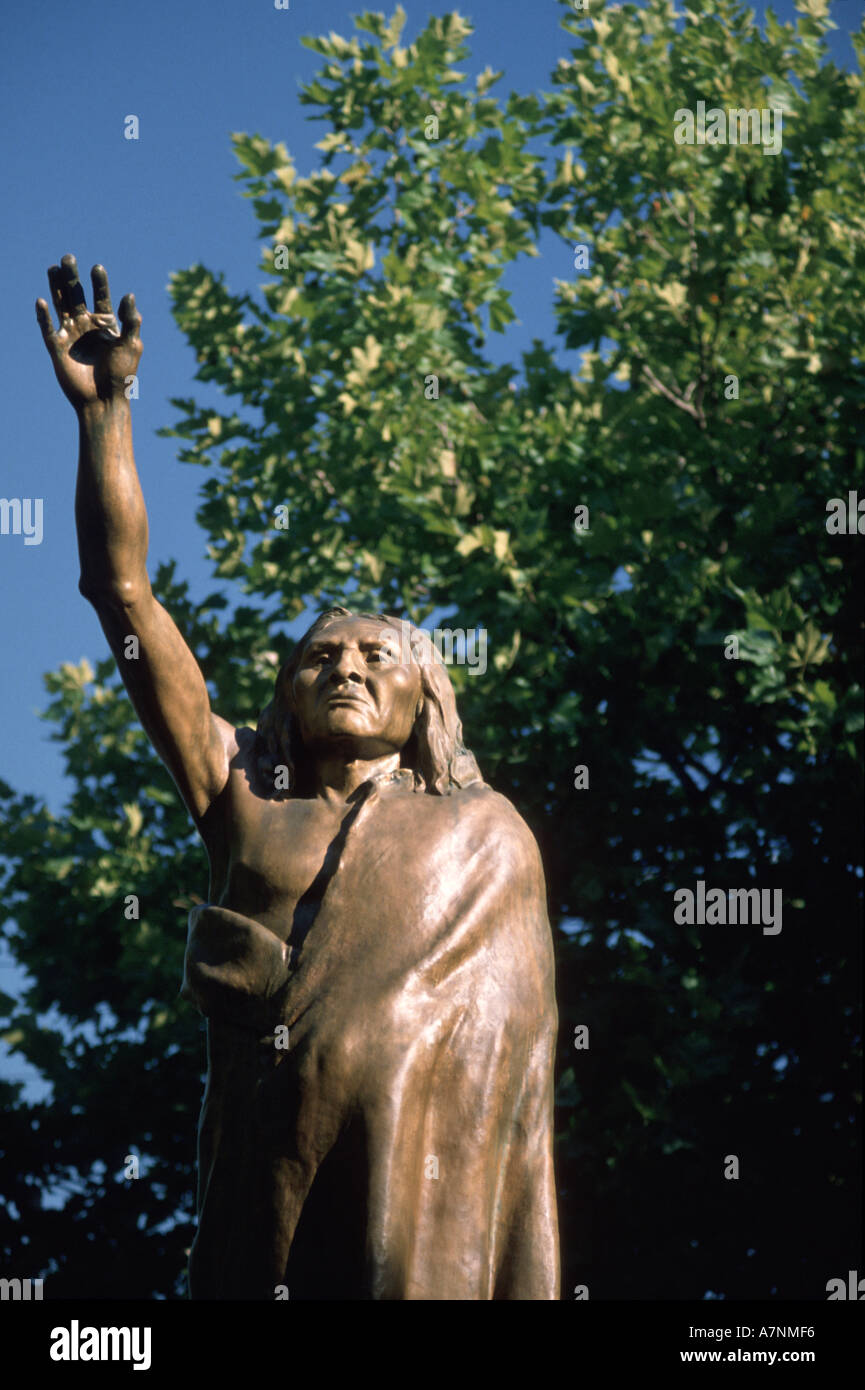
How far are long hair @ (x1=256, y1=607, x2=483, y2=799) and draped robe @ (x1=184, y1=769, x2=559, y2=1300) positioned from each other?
0.24 meters

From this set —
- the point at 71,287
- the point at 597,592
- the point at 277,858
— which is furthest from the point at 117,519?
the point at 597,592

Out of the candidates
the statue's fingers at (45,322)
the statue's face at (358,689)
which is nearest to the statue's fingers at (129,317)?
the statue's fingers at (45,322)

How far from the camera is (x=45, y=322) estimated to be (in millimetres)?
4789

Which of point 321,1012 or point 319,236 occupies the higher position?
point 319,236

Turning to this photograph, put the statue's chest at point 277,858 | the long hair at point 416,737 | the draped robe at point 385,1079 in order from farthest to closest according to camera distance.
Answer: the long hair at point 416,737, the statue's chest at point 277,858, the draped robe at point 385,1079

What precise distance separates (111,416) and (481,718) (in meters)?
6.85

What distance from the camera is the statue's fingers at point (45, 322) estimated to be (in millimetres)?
4766

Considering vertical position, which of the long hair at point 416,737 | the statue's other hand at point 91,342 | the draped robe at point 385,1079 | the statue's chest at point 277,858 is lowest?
the draped robe at point 385,1079

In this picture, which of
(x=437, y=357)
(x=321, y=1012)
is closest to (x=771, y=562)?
(x=437, y=357)

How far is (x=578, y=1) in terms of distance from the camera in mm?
13375

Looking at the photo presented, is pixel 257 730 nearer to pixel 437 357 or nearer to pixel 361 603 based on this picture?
pixel 361 603

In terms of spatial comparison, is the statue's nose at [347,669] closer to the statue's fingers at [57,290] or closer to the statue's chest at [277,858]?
the statue's chest at [277,858]

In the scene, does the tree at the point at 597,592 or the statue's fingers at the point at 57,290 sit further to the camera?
the tree at the point at 597,592

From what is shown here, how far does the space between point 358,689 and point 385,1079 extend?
1.09 m
